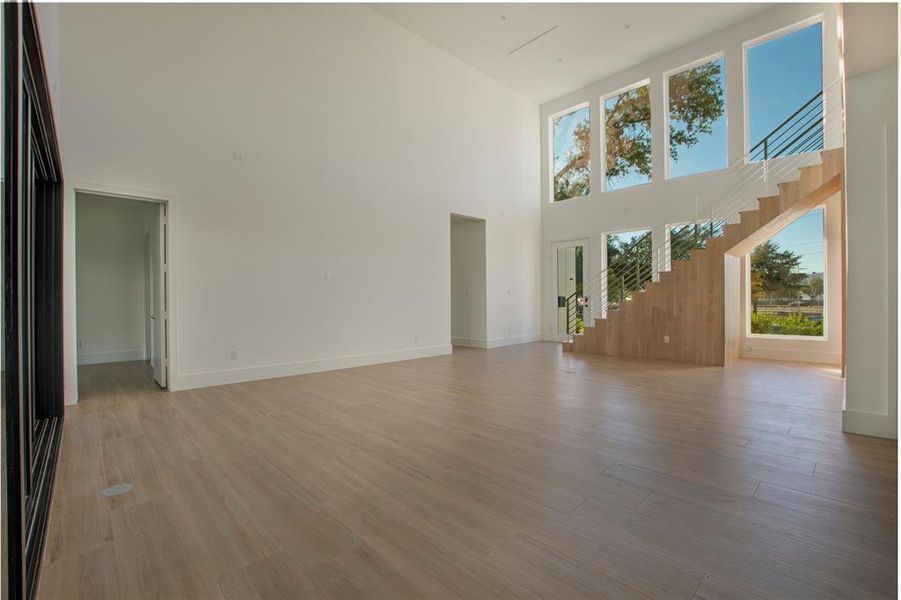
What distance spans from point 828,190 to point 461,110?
233 inches

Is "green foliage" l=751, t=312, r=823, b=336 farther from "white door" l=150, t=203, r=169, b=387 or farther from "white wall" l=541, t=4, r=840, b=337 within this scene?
"white door" l=150, t=203, r=169, b=387

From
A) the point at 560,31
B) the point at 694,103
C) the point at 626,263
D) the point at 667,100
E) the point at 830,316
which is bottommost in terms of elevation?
the point at 830,316

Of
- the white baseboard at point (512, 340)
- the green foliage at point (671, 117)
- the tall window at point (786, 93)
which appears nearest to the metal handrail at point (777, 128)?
the tall window at point (786, 93)

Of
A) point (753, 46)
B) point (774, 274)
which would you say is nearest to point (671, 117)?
point (753, 46)

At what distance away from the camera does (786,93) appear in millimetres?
7000

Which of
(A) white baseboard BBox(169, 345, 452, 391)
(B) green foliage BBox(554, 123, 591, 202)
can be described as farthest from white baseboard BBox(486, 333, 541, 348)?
(B) green foliage BBox(554, 123, 591, 202)

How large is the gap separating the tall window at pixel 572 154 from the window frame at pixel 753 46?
2821 millimetres

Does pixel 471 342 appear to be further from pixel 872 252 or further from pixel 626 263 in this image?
pixel 872 252

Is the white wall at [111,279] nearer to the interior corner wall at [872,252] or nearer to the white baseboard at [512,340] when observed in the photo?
the white baseboard at [512,340]

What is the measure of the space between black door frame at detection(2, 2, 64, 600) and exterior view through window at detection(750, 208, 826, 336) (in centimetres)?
887

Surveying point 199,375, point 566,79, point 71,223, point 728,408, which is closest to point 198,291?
point 199,375

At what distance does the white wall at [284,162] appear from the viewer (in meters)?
4.68

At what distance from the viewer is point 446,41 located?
765cm

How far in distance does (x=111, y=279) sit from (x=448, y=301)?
233 inches
